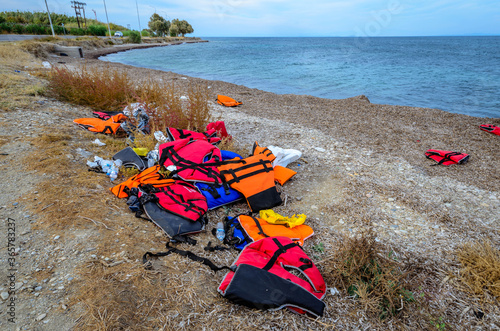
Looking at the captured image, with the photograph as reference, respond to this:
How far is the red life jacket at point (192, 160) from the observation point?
3.66 metres

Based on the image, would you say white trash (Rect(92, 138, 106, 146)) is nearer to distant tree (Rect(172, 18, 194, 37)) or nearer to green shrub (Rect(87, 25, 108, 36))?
green shrub (Rect(87, 25, 108, 36))

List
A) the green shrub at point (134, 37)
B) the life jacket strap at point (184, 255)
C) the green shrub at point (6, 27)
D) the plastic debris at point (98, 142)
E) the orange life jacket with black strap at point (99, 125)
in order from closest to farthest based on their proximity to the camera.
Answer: the life jacket strap at point (184, 255), the plastic debris at point (98, 142), the orange life jacket with black strap at point (99, 125), the green shrub at point (6, 27), the green shrub at point (134, 37)

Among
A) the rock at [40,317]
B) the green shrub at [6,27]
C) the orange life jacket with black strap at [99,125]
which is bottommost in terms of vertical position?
the rock at [40,317]

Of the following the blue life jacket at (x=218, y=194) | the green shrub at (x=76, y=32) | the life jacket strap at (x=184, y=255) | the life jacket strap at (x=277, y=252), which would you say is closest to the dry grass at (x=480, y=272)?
the life jacket strap at (x=277, y=252)

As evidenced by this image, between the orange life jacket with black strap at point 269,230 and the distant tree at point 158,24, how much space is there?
100897 mm

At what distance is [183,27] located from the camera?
10094 cm

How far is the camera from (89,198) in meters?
3.08

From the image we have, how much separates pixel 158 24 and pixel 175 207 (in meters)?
101

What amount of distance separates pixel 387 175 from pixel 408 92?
13533 mm

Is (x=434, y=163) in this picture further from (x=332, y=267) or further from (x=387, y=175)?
(x=332, y=267)

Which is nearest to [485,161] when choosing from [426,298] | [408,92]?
[426,298]

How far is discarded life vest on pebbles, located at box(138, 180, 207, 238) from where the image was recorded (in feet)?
9.62

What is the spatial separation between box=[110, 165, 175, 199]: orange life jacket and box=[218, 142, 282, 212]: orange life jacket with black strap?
2.84ft

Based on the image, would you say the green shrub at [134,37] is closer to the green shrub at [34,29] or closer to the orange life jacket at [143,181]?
the green shrub at [34,29]
